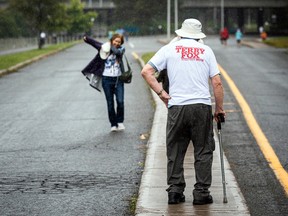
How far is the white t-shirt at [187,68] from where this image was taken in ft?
26.8

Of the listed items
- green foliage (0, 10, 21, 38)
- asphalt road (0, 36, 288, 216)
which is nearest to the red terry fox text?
asphalt road (0, 36, 288, 216)

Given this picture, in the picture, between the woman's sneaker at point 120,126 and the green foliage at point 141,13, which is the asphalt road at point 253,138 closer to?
the woman's sneaker at point 120,126

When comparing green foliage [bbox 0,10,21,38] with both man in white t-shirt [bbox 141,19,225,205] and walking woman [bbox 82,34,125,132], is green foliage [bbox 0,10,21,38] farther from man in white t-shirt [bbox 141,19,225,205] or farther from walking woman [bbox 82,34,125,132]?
man in white t-shirt [bbox 141,19,225,205]

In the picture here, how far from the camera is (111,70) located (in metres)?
14.5

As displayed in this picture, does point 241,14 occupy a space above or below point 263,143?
below

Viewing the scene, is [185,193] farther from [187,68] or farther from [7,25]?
[7,25]

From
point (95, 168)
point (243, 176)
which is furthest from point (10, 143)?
point (243, 176)

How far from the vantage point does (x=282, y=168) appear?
10.6 m

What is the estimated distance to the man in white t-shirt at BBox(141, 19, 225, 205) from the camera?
8164 millimetres

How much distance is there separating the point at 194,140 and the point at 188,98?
Answer: 1.43ft

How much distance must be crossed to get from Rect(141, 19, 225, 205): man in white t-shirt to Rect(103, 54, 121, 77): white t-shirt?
20.1 feet

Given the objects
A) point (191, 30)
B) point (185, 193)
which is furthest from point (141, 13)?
point (191, 30)

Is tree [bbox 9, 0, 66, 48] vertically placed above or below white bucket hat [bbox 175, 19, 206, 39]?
below

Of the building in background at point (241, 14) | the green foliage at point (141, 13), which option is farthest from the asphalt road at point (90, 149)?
the building in background at point (241, 14)
